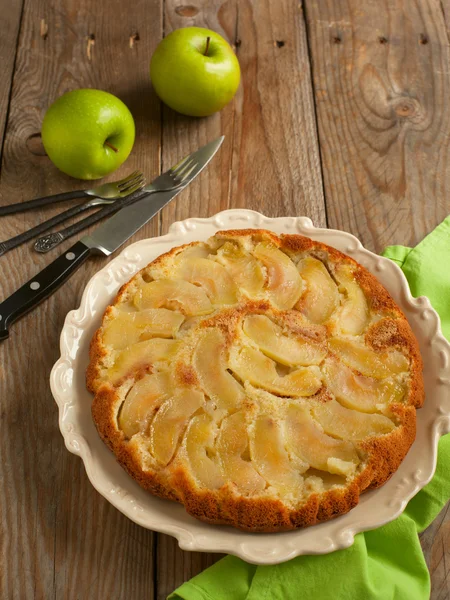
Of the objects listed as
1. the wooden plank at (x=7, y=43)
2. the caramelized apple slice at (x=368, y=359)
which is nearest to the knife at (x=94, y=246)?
the wooden plank at (x=7, y=43)

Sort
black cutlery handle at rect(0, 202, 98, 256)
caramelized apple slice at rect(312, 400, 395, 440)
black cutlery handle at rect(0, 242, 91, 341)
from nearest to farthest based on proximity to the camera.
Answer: caramelized apple slice at rect(312, 400, 395, 440)
black cutlery handle at rect(0, 242, 91, 341)
black cutlery handle at rect(0, 202, 98, 256)

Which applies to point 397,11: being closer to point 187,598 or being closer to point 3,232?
point 3,232

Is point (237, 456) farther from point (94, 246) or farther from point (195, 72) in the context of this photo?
point (195, 72)

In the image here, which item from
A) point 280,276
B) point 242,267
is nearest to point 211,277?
point 242,267

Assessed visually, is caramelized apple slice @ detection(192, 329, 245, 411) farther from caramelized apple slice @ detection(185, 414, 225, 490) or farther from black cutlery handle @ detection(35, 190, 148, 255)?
black cutlery handle @ detection(35, 190, 148, 255)

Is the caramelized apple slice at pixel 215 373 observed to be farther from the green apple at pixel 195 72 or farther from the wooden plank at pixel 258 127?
the green apple at pixel 195 72

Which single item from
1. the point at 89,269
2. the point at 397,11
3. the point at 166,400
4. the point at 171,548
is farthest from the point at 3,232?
the point at 397,11

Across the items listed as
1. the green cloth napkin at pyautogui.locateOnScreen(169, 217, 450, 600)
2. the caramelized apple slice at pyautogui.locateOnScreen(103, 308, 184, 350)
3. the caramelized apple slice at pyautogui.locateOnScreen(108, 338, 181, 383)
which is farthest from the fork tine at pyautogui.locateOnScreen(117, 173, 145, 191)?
the green cloth napkin at pyautogui.locateOnScreen(169, 217, 450, 600)
